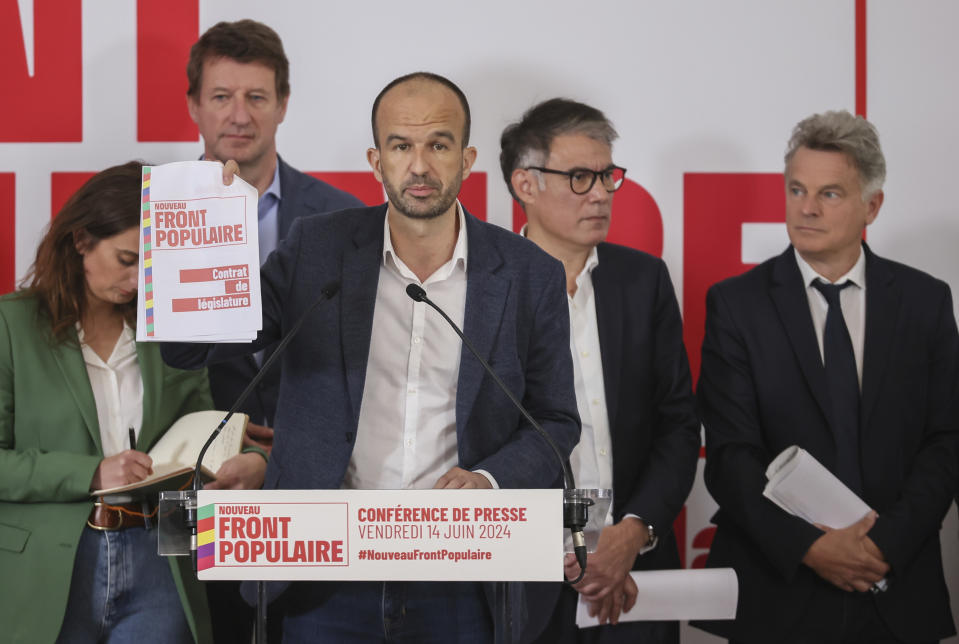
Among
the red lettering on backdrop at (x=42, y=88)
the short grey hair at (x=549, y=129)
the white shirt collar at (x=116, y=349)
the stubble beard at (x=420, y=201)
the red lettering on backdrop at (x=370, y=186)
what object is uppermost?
the red lettering on backdrop at (x=42, y=88)

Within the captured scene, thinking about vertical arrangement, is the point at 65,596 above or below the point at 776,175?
below

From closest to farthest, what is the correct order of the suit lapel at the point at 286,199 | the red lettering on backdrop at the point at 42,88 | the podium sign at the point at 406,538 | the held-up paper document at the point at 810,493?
the podium sign at the point at 406,538
the held-up paper document at the point at 810,493
the suit lapel at the point at 286,199
the red lettering on backdrop at the point at 42,88

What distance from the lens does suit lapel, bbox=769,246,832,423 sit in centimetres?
300

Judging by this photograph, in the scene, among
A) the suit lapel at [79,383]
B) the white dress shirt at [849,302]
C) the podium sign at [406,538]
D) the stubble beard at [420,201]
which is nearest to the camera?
the podium sign at [406,538]

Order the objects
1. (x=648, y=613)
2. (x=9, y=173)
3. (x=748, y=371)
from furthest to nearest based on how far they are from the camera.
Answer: (x=9, y=173) → (x=748, y=371) → (x=648, y=613)

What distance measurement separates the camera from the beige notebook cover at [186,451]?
2471 mm

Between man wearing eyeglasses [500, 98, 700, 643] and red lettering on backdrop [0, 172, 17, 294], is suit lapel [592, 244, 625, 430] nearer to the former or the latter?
man wearing eyeglasses [500, 98, 700, 643]

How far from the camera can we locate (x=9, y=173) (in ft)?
12.3

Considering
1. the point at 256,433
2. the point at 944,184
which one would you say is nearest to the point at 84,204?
the point at 256,433

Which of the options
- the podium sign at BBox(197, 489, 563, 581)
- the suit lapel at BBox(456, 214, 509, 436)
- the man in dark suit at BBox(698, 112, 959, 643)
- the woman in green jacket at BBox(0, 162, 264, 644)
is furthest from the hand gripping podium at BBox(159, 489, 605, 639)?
the man in dark suit at BBox(698, 112, 959, 643)

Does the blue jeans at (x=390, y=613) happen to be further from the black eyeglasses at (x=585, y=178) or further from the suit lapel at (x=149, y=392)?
the black eyeglasses at (x=585, y=178)

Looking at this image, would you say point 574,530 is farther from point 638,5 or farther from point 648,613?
point 638,5

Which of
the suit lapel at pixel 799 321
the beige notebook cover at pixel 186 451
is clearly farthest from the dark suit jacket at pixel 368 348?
the suit lapel at pixel 799 321

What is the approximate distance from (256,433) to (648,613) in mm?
1261
